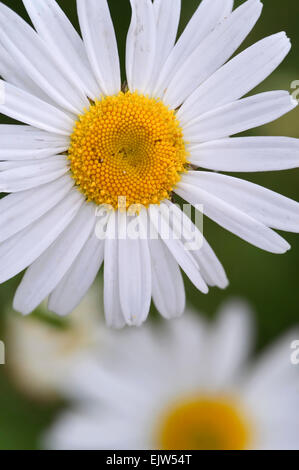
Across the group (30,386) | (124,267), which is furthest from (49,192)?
(30,386)

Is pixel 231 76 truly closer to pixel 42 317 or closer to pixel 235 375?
pixel 42 317

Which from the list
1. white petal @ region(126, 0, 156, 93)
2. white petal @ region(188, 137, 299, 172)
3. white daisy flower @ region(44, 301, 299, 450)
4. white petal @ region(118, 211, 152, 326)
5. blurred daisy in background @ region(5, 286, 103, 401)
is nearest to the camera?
white petal @ region(126, 0, 156, 93)

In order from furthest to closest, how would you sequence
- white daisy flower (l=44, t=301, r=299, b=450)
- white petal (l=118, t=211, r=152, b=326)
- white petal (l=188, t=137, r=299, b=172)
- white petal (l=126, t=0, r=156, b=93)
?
white daisy flower (l=44, t=301, r=299, b=450) < white petal (l=118, t=211, r=152, b=326) < white petal (l=188, t=137, r=299, b=172) < white petal (l=126, t=0, r=156, b=93)

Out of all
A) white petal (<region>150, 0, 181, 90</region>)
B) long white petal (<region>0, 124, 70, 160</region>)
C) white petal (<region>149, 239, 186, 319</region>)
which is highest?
white petal (<region>150, 0, 181, 90</region>)

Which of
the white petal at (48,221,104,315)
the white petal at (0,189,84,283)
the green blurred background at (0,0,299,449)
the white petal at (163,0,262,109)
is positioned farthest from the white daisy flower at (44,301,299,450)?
the white petal at (163,0,262,109)

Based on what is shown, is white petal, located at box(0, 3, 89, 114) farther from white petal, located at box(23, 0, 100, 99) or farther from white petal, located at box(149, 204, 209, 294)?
white petal, located at box(149, 204, 209, 294)
